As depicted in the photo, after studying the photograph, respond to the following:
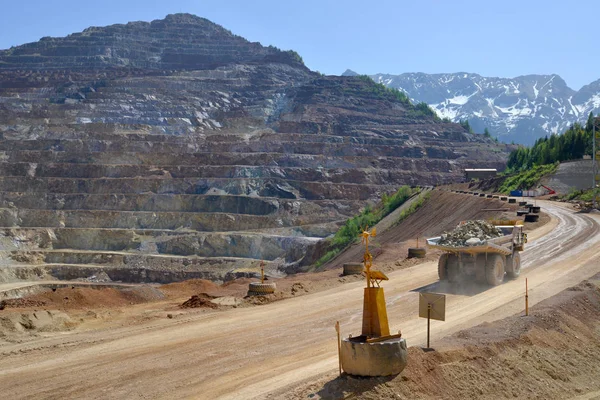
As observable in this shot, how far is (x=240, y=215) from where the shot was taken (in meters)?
88.2

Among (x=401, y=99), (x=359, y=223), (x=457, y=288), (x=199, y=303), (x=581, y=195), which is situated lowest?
(x=359, y=223)

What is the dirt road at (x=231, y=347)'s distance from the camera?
13367 mm

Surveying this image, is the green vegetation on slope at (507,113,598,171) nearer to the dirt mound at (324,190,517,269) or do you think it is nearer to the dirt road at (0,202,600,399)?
the dirt mound at (324,190,517,269)

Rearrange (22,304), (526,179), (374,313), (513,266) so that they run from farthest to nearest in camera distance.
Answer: (526,179), (22,304), (513,266), (374,313)

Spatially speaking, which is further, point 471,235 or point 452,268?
point 452,268

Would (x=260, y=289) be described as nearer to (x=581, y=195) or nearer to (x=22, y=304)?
(x=22, y=304)

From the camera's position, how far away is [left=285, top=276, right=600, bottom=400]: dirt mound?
12.2 m

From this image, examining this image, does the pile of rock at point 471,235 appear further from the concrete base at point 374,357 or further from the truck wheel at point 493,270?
the concrete base at point 374,357

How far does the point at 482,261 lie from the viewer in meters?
23.8

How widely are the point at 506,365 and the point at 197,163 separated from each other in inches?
3916

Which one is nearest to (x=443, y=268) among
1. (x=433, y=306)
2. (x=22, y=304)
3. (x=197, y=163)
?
(x=433, y=306)

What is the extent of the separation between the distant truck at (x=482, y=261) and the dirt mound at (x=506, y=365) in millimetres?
3577

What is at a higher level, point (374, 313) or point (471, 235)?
point (374, 313)

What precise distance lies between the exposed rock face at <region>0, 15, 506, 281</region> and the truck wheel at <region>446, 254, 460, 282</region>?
41.4 metres
